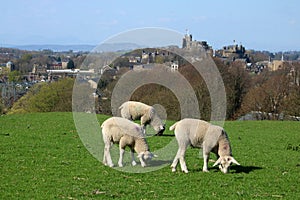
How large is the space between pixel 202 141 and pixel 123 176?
108 inches

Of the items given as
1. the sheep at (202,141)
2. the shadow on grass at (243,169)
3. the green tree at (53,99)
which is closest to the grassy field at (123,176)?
the shadow on grass at (243,169)

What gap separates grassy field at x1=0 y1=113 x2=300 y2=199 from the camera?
11.5 m

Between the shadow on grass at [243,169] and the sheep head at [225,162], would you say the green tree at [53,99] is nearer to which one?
the shadow on grass at [243,169]

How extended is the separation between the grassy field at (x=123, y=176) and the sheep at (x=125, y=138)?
586mm

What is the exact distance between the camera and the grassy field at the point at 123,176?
11.5 metres

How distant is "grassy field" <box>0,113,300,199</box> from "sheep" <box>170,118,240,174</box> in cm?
36

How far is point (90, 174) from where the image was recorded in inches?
529

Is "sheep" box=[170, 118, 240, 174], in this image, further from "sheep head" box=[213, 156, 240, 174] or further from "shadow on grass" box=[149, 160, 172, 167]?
"shadow on grass" box=[149, 160, 172, 167]

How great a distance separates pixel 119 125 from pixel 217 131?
3.11 m

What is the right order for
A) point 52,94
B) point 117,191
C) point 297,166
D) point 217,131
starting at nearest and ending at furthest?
point 117,191, point 217,131, point 297,166, point 52,94

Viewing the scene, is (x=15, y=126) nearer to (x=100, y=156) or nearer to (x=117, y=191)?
(x=100, y=156)

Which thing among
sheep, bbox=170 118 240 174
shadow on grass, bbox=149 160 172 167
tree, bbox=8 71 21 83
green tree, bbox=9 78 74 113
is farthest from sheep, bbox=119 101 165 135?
tree, bbox=8 71 21 83

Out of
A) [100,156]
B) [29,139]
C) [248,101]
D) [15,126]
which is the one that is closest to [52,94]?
[248,101]

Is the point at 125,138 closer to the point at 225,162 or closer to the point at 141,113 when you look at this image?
the point at 225,162
